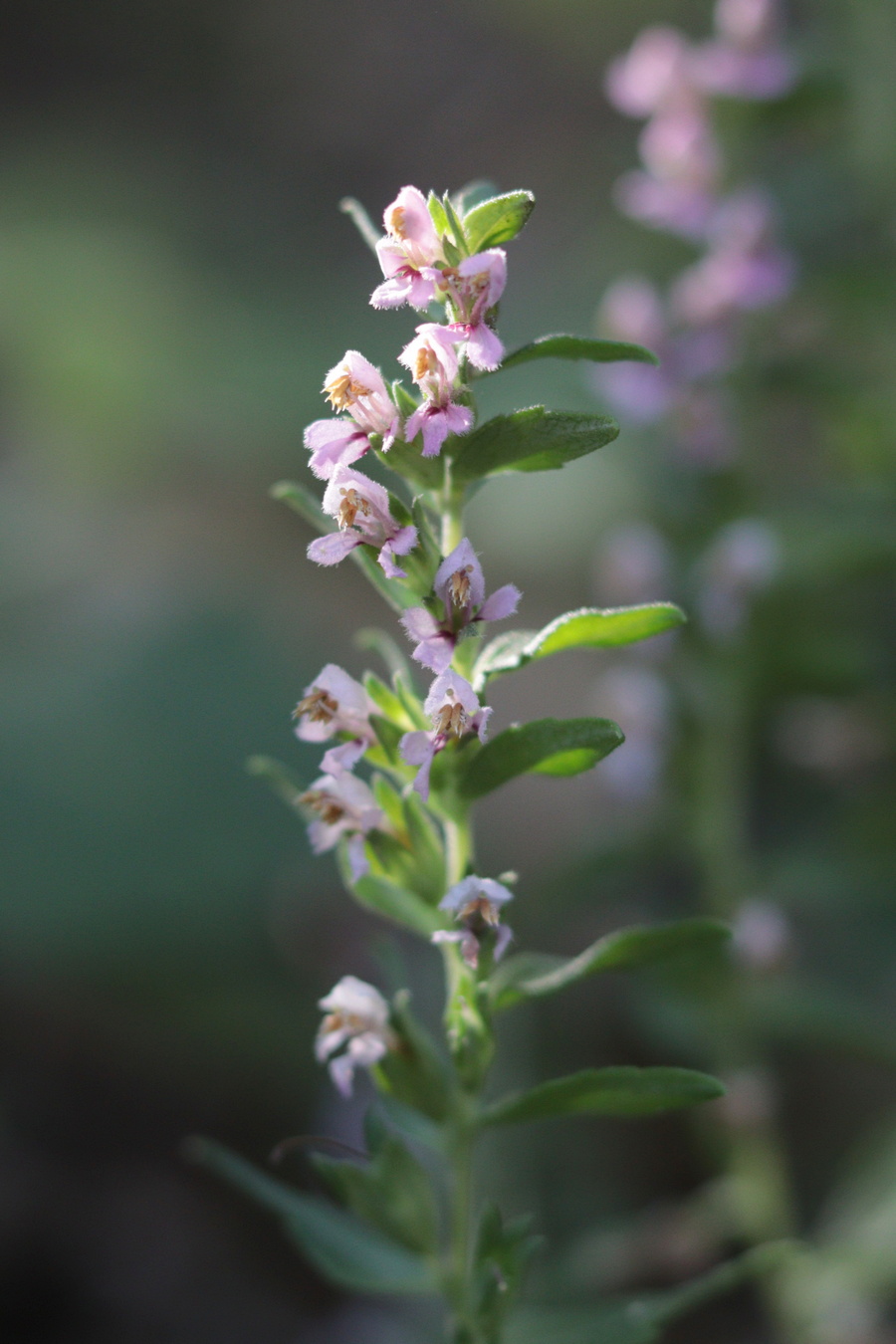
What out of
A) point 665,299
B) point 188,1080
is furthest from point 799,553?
point 188,1080

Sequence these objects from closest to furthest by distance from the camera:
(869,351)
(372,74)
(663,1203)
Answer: (663,1203) → (869,351) → (372,74)

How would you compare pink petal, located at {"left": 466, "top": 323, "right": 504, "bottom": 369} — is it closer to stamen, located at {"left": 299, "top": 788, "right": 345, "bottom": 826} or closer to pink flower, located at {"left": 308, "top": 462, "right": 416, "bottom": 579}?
pink flower, located at {"left": 308, "top": 462, "right": 416, "bottom": 579}

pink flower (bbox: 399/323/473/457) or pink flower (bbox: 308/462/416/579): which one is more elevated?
pink flower (bbox: 399/323/473/457)

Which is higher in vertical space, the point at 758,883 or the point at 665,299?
the point at 665,299

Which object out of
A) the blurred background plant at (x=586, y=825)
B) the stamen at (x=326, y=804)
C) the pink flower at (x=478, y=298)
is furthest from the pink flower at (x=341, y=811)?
the blurred background plant at (x=586, y=825)

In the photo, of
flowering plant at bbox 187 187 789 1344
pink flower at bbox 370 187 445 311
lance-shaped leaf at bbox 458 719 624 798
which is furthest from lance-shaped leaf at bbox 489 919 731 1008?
pink flower at bbox 370 187 445 311

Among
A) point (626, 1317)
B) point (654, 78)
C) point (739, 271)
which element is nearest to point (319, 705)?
point (626, 1317)

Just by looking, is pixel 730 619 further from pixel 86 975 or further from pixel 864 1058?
pixel 86 975

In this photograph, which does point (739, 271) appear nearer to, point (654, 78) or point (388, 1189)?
point (654, 78)
